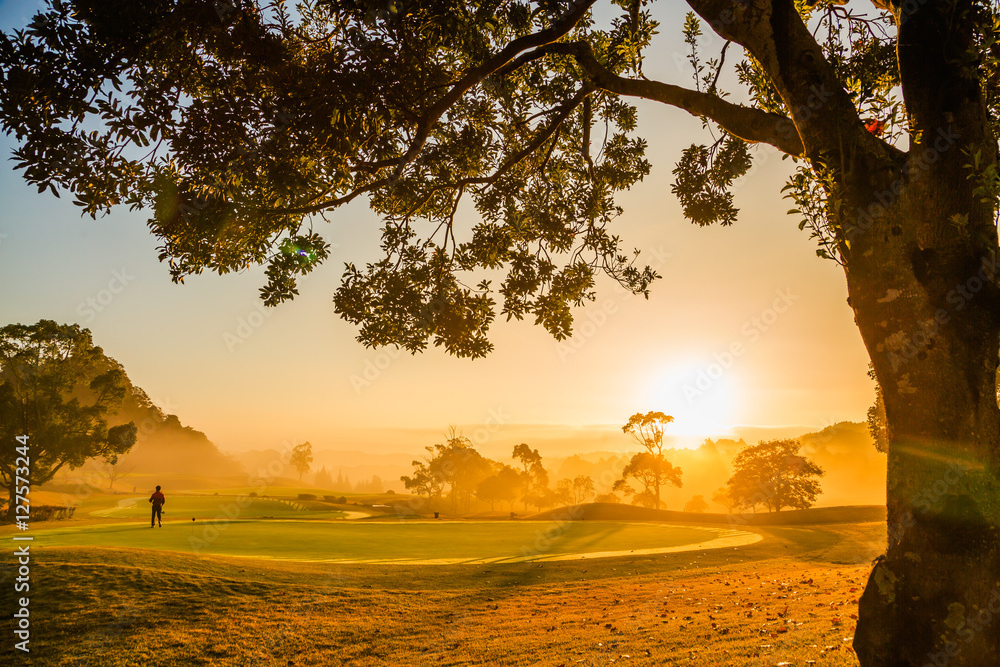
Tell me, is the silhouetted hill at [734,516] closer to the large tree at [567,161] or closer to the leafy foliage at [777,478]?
the leafy foliage at [777,478]

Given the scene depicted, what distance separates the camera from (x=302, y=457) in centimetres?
18438

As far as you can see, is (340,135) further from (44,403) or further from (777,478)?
(777,478)

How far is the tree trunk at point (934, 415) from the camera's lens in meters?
4.38

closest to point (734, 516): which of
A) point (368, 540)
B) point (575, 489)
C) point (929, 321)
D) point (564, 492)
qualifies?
point (368, 540)

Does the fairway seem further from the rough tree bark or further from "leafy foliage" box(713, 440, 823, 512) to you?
"leafy foliage" box(713, 440, 823, 512)

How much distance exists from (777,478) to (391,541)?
68.8 metres

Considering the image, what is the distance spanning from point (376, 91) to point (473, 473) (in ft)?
328

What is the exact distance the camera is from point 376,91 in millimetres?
8609

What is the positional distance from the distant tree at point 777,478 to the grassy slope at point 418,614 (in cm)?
6495

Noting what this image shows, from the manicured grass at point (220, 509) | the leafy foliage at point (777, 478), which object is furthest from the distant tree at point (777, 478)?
the manicured grass at point (220, 509)

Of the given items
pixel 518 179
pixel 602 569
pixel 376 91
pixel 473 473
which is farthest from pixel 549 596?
pixel 473 473

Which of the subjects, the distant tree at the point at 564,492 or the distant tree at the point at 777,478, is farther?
the distant tree at the point at 564,492

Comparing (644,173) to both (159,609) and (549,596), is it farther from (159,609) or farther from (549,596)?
(159,609)

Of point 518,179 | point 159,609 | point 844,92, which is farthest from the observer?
point 518,179
